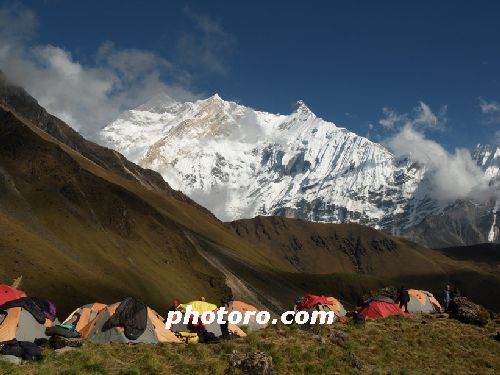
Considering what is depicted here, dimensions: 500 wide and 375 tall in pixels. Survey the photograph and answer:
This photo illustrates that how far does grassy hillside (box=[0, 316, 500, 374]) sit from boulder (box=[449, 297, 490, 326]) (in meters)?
1.85

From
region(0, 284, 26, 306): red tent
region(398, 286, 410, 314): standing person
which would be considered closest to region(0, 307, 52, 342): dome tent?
region(0, 284, 26, 306): red tent

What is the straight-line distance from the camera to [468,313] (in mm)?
30875

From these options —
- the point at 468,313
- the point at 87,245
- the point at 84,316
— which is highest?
the point at 87,245

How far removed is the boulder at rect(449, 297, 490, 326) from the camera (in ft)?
99.8

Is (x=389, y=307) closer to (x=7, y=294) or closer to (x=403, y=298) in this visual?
(x=403, y=298)

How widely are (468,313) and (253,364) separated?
59.8 feet

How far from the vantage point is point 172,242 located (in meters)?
129

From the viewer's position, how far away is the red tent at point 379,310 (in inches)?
1250

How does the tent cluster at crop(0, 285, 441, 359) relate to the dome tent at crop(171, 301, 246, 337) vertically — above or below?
below

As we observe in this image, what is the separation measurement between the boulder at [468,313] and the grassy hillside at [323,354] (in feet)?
6.08

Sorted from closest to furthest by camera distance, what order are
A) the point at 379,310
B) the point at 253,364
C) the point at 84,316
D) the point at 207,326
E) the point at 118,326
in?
the point at 253,364
the point at 118,326
the point at 207,326
the point at 84,316
the point at 379,310

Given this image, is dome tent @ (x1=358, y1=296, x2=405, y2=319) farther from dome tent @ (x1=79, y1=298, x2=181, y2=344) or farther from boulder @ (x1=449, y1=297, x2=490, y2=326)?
dome tent @ (x1=79, y1=298, x2=181, y2=344)

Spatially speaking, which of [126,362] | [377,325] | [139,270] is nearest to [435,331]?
[377,325]

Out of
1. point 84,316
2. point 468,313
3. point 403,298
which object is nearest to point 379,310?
point 403,298
